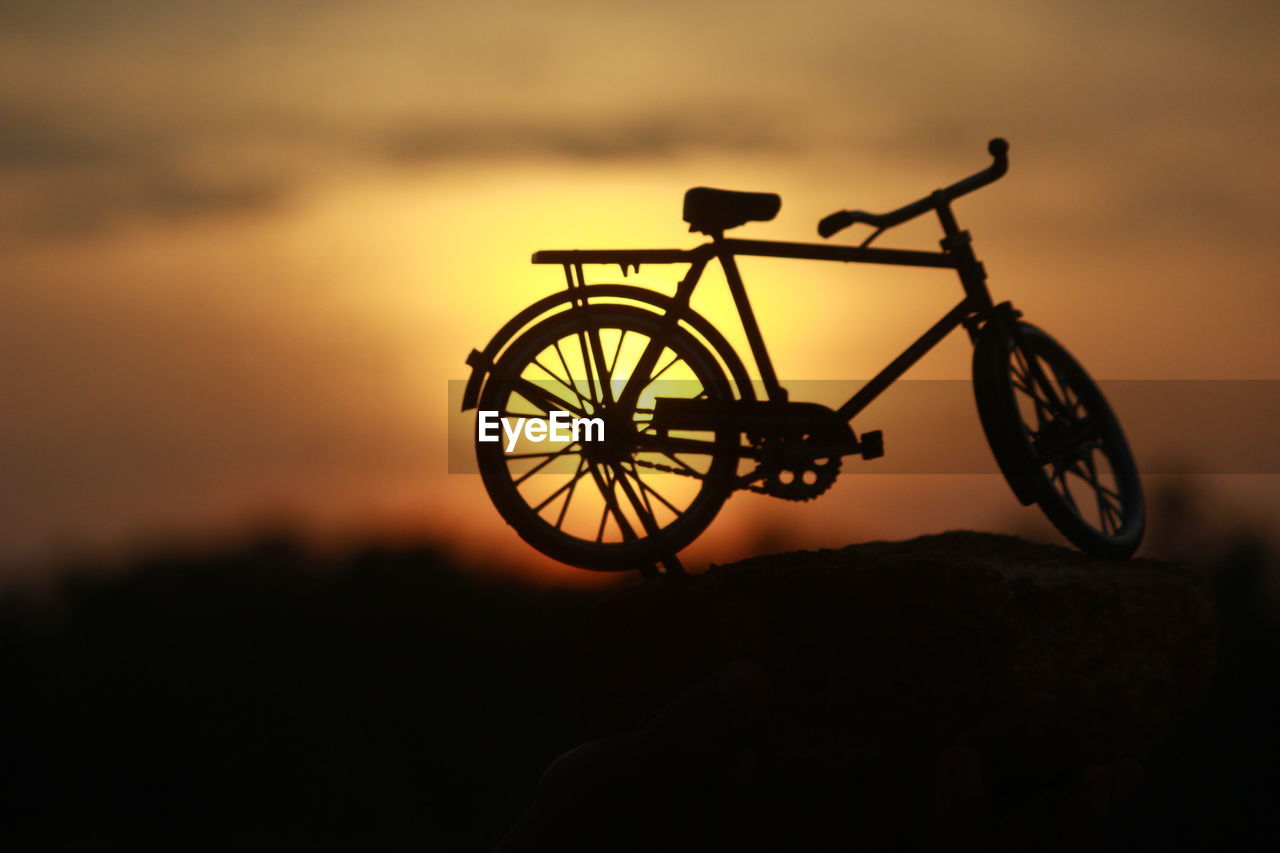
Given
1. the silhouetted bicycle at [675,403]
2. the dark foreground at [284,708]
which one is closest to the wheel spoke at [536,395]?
the silhouetted bicycle at [675,403]

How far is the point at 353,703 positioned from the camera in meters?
66.4

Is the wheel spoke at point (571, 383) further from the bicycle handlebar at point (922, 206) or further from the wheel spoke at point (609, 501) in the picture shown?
the bicycle handlebar at point (922, 206)

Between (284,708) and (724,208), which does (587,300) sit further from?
(284,708)

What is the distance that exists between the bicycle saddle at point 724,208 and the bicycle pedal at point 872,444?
1.39m

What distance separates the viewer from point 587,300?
6891 mm

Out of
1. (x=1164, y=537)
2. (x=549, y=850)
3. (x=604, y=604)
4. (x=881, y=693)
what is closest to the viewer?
(x=549, y=850)

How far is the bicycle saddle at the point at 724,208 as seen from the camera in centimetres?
694

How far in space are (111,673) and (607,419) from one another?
6115 cm

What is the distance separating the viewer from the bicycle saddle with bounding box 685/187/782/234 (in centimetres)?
694

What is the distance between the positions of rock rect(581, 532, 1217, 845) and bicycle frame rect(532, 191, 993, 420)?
3.66 ft

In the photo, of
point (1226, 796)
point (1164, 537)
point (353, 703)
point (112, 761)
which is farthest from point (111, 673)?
point (1164, 537)

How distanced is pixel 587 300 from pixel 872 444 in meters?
1.87

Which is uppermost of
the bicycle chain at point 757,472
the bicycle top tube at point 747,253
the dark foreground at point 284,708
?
the bicycle top tube at point 747,253

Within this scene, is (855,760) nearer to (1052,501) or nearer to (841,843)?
(841,843)
